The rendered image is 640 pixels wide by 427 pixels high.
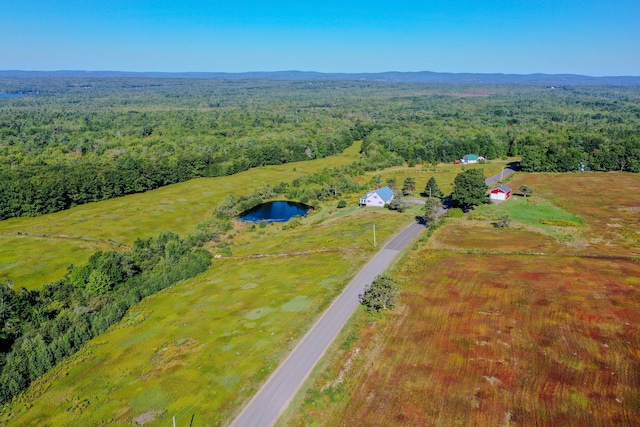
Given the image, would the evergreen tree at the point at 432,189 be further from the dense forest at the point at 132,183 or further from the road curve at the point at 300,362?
the road curve at the point at 300,362

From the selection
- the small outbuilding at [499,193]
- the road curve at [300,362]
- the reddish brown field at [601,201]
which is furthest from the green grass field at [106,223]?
the reddish brown field at [601,201]

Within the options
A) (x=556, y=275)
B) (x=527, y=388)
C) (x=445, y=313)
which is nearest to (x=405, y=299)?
(x=445, y=313)

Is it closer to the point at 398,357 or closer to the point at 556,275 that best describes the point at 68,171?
the point at 398,357

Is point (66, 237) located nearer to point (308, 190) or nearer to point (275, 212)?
point (275, 212)

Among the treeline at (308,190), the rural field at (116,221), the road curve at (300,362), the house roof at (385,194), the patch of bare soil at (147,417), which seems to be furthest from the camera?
the treeline at (308,190)

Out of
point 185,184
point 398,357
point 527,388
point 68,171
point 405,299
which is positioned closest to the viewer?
point 527,388

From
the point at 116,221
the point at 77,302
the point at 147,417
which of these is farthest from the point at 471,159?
the point at 147,417
